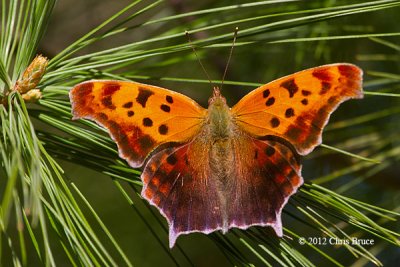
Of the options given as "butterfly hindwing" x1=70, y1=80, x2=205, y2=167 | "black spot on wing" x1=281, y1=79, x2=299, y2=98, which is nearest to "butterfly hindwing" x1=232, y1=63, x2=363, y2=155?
"black spot on wing" x1=281, y1=79, x2=299, y2=98

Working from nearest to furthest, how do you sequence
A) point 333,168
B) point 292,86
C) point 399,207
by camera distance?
point 292,86 < point 399,207 < point 333,168

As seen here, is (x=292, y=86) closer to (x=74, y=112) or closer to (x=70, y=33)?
(x=74, y=112)

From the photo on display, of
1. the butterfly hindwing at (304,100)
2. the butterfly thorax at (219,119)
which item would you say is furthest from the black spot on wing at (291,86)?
the butterfly thorax at (219,119)

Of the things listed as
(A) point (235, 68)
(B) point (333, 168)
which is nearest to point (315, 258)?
(B) point (333, 168)

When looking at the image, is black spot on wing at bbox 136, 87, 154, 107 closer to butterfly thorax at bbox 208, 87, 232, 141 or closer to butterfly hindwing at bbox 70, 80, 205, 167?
butterfly hindwing at bbox 70, 80, 205, 167

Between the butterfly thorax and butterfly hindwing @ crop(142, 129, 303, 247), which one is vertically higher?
the butterfly thorax

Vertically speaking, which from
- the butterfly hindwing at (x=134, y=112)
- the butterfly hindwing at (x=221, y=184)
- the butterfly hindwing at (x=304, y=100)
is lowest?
the butterfly hindwing at (x=221, y=184)

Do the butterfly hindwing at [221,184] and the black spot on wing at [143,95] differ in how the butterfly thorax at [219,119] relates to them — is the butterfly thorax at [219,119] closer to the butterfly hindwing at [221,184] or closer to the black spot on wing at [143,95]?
the butterfly hindwing at [221,184]
